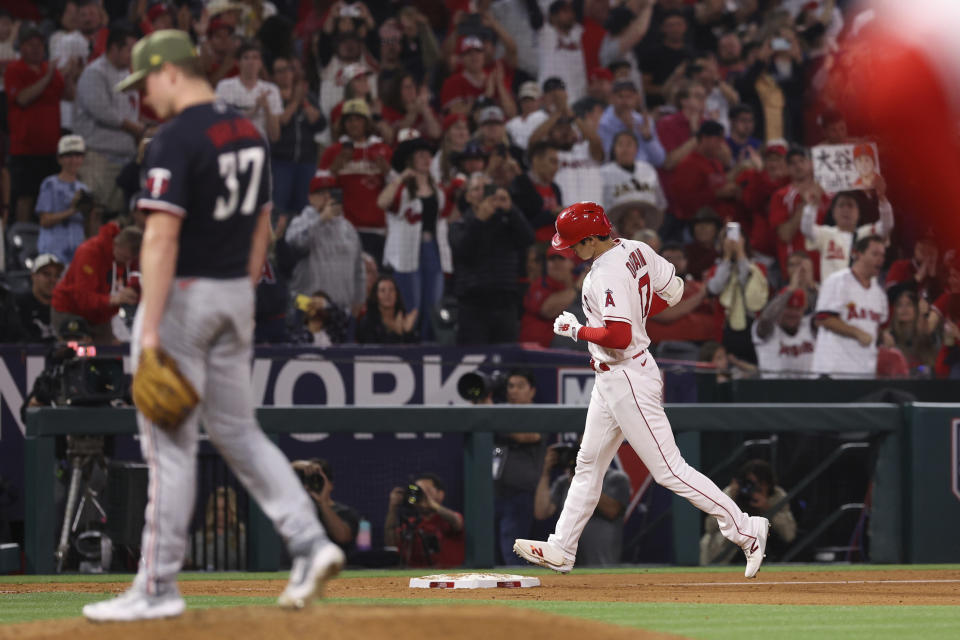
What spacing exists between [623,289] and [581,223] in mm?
454

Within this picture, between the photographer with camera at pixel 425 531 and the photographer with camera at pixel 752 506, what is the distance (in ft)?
5.96

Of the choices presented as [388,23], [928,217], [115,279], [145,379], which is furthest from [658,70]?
[145,379]

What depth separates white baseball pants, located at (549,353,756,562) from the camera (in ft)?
25.8

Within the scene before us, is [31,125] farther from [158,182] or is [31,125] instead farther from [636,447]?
[158,182]

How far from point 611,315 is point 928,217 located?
411cm

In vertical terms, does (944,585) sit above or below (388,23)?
below

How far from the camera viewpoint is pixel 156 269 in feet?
15.8

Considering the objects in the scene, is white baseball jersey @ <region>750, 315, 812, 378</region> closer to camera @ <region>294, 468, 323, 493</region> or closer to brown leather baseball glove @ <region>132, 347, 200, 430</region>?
camera @ <region>294, 468, 323, 493</region>

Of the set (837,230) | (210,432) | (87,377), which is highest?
(837,230)

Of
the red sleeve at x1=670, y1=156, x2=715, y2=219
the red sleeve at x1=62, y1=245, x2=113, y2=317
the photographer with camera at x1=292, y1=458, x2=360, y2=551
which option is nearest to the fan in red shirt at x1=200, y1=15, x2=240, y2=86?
the red sleeve at x1=62, y1=245, x2=113, y2=317

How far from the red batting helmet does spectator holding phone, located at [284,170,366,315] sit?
4.30m

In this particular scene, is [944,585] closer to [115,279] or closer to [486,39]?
[115,279]

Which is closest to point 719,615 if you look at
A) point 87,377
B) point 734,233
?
point 87,377

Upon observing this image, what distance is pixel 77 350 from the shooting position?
381 inches
